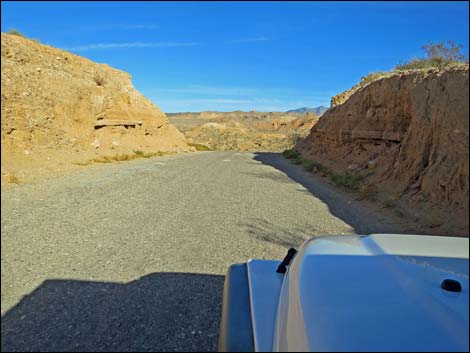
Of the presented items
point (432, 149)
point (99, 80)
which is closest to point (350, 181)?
point (432, 149)

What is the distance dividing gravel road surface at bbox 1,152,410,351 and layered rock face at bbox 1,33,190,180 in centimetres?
24

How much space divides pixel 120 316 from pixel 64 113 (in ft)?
5.13

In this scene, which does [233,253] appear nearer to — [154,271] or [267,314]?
[154,271]

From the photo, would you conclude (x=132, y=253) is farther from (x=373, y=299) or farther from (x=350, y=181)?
(x=350, y=181)

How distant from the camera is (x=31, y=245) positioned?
1916mm

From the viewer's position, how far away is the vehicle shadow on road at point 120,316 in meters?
1.45

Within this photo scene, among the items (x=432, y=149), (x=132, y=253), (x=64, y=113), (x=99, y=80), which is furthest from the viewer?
(x=99, y=80)

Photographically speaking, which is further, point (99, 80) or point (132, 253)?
point (99, 80)

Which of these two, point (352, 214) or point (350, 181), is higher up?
point (350, 181)

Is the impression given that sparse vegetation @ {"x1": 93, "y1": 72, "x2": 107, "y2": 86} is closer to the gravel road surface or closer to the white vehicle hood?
the gravel road surface

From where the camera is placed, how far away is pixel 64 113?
2586 mm

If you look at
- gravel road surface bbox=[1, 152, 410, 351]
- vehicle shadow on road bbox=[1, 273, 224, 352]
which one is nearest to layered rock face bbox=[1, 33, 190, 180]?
gravel road surface bbox=[1, 152, 410, 351]

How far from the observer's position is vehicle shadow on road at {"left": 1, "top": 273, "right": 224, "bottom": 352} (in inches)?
57.1

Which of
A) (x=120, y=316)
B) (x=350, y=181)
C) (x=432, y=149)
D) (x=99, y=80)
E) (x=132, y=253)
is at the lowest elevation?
(x=132, y=253)
